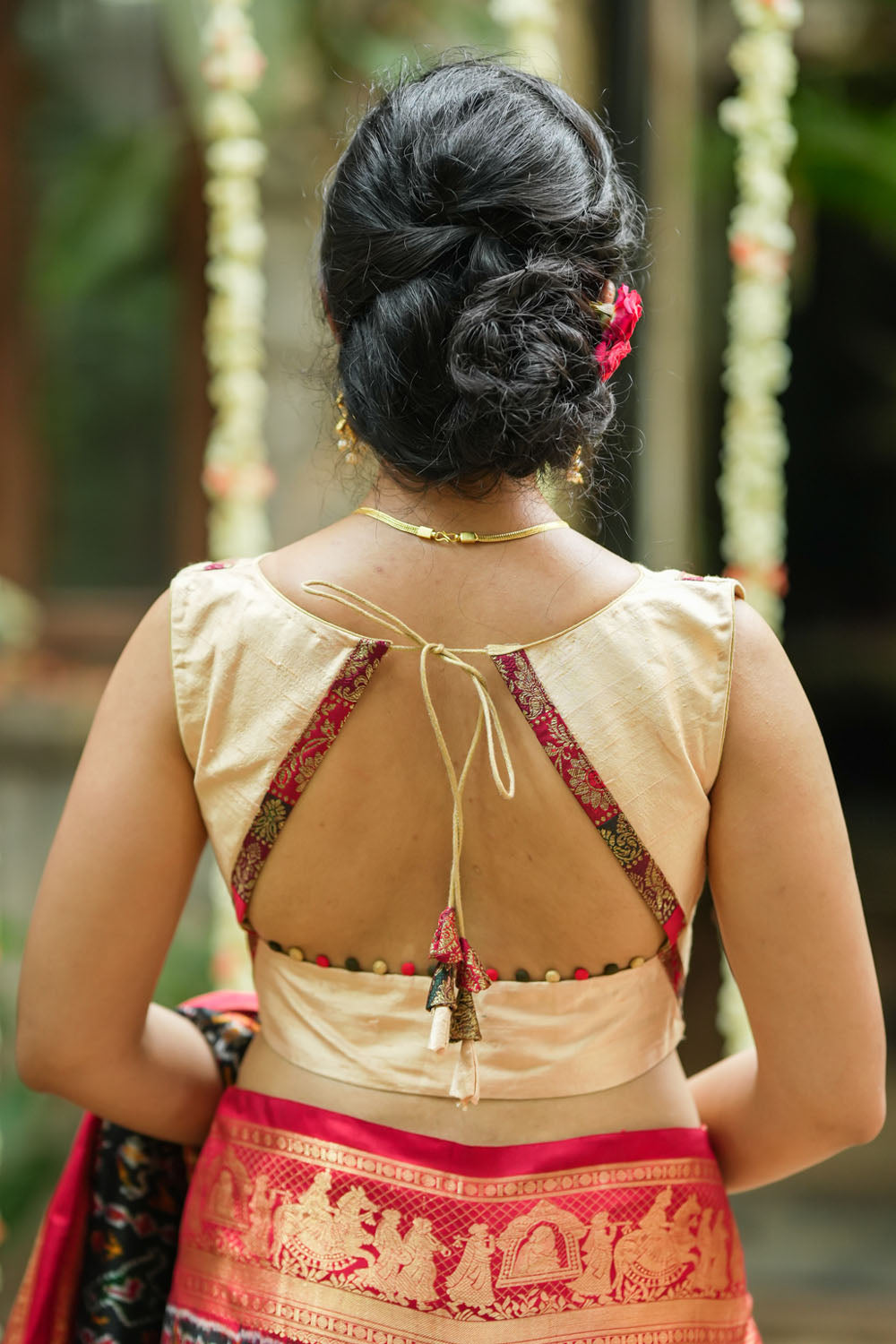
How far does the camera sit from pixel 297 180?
3.16 meters

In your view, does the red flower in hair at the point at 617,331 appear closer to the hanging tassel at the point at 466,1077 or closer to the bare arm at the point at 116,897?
the bare arm at the point at 116,897

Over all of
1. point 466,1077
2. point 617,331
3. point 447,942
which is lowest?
point 466,1077

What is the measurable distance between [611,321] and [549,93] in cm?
19

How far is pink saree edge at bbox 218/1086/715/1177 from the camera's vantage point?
114 centimetres

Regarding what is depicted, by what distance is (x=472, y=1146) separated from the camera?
1.15 meters

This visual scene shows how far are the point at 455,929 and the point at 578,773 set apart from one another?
160 millimetres

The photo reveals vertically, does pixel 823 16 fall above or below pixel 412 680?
Answer: above

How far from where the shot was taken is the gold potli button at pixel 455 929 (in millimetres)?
1073

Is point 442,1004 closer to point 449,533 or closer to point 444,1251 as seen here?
point 444,1251

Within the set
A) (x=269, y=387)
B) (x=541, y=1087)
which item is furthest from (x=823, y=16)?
(x=541, y=1087)

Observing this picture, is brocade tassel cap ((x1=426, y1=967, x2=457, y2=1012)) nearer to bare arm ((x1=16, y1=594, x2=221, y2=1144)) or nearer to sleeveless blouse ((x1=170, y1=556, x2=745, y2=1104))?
sleeveless blouse ((x1=170, y1=556, x2=745, y2=1104))

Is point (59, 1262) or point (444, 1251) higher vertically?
point (444, 1251)

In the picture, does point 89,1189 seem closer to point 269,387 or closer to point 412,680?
point 412,680

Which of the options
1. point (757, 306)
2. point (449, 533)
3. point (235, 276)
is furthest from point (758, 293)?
point (449, 533)
